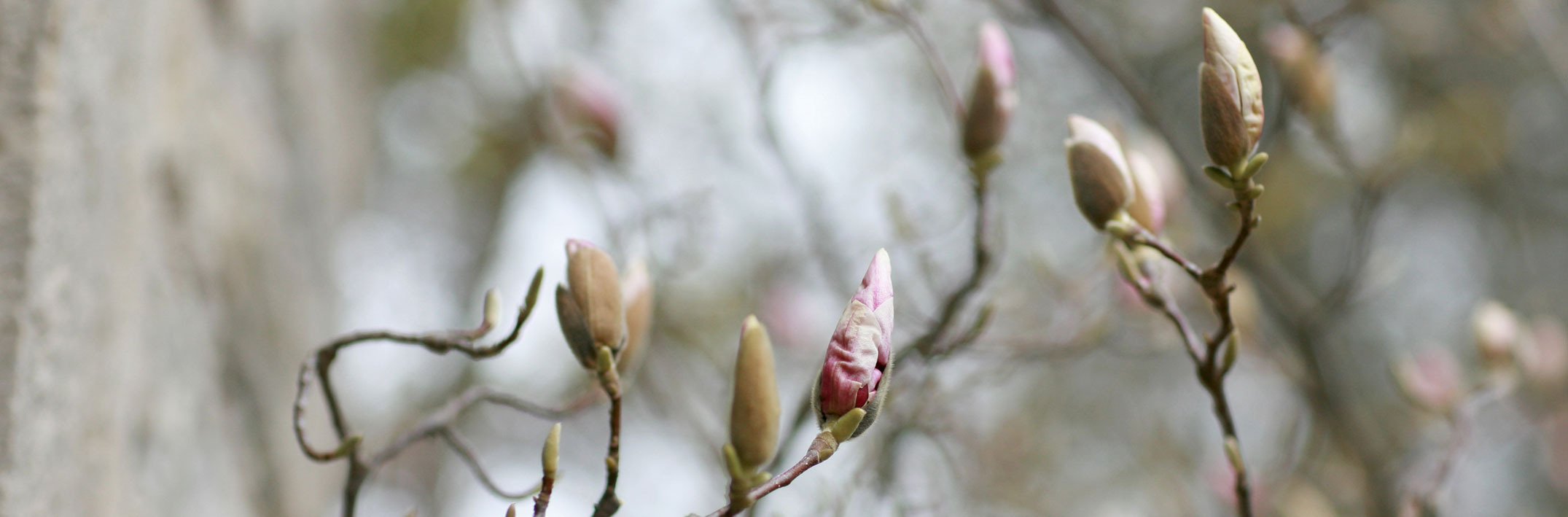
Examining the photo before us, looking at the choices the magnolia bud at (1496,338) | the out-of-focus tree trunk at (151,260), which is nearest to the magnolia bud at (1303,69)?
the magnolia bud at (1496,338)

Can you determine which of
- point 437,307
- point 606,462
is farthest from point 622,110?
point 437,307

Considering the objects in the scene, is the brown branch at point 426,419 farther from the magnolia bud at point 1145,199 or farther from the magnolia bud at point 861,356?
the magnolia bud at point 1145,199

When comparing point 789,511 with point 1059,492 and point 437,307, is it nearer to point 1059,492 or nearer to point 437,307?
point 1059,492

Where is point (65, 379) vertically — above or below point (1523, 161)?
above

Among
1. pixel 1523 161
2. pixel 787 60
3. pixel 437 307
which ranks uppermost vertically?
pixel 787 60

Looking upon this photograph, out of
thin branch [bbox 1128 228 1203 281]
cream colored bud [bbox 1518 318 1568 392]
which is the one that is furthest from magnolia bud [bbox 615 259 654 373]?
cream colored bud [bbox 1518 318 1568 392]

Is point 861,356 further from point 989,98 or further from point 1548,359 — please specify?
point 1548,359

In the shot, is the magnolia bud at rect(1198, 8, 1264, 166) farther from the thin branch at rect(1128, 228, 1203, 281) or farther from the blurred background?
the blurred background
